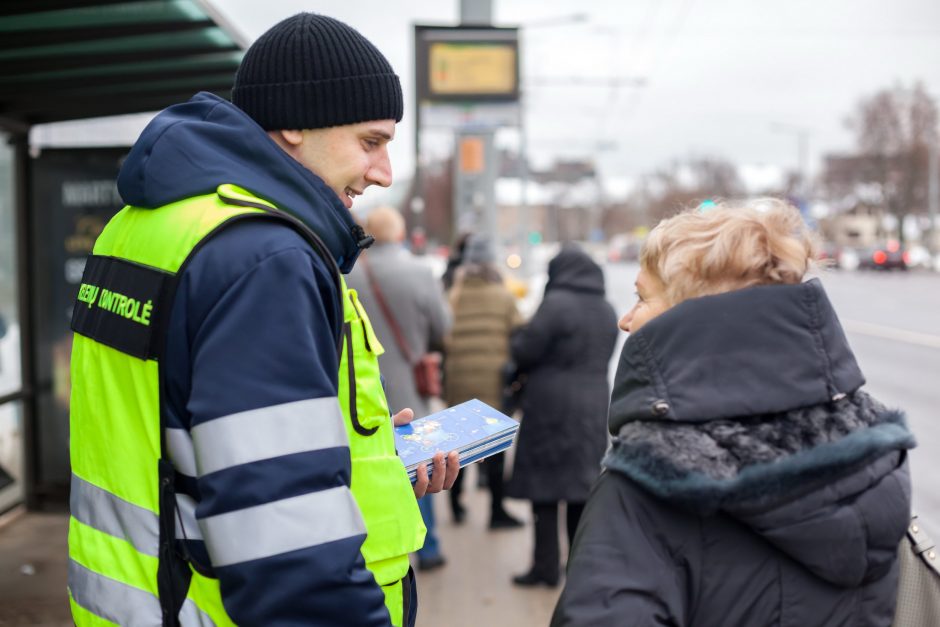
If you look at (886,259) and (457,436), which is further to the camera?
(886,259)

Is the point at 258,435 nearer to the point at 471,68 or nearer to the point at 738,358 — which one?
the point at 738,358

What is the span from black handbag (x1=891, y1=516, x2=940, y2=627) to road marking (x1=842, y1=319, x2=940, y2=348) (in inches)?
630

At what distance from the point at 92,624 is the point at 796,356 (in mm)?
1240

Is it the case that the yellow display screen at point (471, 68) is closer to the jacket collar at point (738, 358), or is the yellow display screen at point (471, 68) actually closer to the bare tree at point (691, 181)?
the jacket collar at point (738, 358)

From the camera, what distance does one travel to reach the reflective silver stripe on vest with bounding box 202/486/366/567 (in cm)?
146

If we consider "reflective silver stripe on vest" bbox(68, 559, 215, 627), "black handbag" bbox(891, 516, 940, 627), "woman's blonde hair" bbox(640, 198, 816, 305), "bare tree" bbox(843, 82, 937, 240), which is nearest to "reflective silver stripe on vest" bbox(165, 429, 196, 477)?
"reflective silver stripe on vest" bbox(68, 559, 215, 627)

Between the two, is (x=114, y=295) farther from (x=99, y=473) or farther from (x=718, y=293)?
(x=718, y=293)

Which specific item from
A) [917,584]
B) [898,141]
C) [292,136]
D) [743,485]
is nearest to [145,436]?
[292,136]

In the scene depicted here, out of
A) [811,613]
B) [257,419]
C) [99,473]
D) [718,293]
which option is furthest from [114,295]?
[811,613]

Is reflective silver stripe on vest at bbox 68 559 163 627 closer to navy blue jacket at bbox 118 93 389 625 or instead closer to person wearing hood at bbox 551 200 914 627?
navy blue jacket at bbox 118 93 389 625

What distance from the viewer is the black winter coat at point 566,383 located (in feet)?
17.4

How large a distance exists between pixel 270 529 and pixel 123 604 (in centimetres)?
33

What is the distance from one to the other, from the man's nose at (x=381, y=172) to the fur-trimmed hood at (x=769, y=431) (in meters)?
0.57

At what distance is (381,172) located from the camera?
1903 mm
